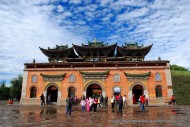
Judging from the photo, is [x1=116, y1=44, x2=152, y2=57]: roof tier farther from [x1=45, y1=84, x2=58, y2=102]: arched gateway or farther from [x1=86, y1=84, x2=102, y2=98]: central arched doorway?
[x1=45, y1=84, x2=58, y2=102]: arched gateway

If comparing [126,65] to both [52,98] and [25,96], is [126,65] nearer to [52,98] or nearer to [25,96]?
[52,98]

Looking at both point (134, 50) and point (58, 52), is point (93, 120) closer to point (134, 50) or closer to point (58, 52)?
point (134, 50)

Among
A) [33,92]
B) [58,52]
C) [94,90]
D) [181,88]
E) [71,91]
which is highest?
[58,52]

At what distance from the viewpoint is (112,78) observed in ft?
85.3

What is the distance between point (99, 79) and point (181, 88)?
12.1m

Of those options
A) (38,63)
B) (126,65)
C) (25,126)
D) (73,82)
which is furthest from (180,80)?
(25,126)

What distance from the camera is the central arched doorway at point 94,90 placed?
26725mm

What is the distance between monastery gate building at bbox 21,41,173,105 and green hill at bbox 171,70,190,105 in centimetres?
232

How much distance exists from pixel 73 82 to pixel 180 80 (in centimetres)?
1668

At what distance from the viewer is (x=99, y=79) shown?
2612 cm

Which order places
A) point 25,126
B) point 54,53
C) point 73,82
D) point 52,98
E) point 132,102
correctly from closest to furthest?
point 25,126, point 132,102, point 73,82, point 52,98, point 54,53

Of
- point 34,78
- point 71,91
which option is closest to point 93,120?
point 71,91

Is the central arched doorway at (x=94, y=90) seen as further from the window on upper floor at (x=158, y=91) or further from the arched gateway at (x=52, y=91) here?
the window on upper floor at (x=158, y=91)

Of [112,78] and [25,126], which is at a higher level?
[112,78]
